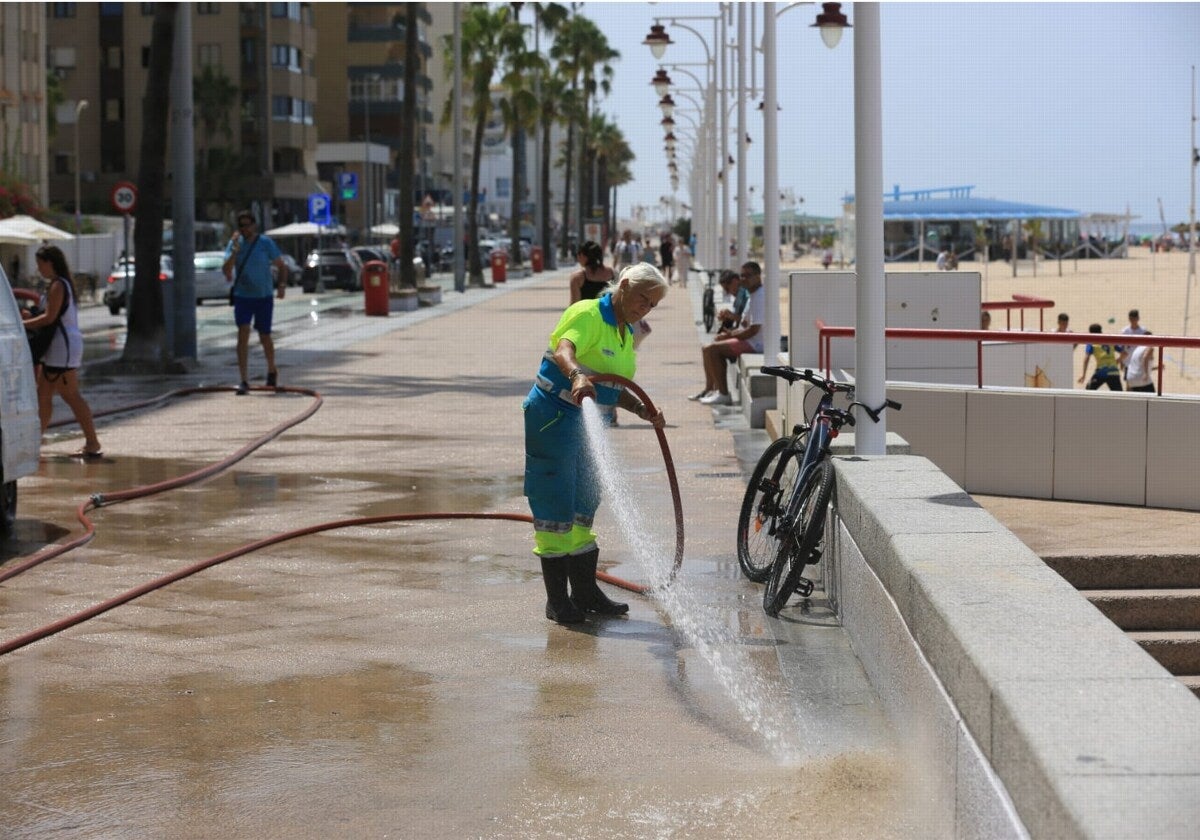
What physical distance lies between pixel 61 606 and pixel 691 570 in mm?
3185

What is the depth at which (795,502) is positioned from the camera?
8172 mm

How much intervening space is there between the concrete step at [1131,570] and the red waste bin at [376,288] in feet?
105

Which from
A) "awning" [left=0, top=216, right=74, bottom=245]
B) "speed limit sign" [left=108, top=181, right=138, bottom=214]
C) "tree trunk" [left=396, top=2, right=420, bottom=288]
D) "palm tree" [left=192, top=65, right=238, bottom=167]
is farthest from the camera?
"palm tree" [left=192, top=65, right=238, bottom=167]

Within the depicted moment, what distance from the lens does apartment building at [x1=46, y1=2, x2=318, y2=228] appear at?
95938 millimetres

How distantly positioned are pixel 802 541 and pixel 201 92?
92.0m

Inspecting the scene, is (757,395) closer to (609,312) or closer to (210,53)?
(609,312)

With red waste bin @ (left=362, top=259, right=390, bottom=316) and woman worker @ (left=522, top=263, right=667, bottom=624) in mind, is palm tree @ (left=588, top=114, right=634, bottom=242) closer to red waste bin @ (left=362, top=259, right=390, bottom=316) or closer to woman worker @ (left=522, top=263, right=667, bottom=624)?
red waste bin @ (left=362, top=259, right=390, bottom=316)

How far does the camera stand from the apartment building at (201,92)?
3777 inches

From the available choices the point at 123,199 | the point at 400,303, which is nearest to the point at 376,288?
the point at 400,303

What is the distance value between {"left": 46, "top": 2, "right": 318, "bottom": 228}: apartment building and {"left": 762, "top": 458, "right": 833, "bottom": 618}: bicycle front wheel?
90068 mm

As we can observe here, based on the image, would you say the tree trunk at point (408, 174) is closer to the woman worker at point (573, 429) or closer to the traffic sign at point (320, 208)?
the traffic sign at point (320, 208)

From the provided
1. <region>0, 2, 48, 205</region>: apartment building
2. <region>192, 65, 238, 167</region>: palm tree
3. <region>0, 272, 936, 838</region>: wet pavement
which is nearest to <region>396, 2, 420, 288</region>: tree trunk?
<region>0, 2, 48, 205</region>: apartment building

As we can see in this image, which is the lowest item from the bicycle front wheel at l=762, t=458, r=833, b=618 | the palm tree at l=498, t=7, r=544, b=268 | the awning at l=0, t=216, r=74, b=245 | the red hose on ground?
the red hose on ground

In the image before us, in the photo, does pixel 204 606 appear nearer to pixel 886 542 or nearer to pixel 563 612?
pixel 563 612
